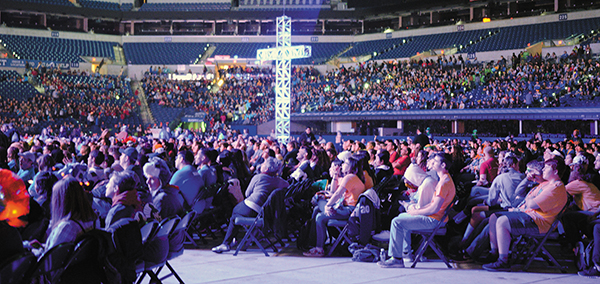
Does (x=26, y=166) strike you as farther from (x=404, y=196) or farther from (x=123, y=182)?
(x=404, y=196)

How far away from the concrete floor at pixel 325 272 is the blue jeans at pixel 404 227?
256mm

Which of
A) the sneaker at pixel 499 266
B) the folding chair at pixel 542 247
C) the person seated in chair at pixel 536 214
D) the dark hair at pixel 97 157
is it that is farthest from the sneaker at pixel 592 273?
the dark hair at pixel 97 157

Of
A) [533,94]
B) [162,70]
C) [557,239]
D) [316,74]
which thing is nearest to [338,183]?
[557,239]

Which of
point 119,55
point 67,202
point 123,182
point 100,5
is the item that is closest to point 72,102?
point 119,55

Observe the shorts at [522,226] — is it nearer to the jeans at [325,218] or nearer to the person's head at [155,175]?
the jeans at [325,218]

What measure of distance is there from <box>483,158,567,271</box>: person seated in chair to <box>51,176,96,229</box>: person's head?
4287 millimetres

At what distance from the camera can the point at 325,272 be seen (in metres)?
5.96

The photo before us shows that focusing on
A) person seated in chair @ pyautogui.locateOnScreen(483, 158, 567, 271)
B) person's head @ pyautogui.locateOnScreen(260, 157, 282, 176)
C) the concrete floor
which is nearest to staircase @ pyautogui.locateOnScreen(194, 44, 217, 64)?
person's head @ pyautogui.locateOnScreen(260, 157, 282, 176)

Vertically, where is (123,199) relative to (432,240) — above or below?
above

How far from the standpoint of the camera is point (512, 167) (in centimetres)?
722

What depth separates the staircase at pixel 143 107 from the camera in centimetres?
3632

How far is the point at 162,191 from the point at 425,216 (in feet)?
9.67

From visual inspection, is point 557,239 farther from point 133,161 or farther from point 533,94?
point 533,94

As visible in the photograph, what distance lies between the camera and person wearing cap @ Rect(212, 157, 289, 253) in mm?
7008
